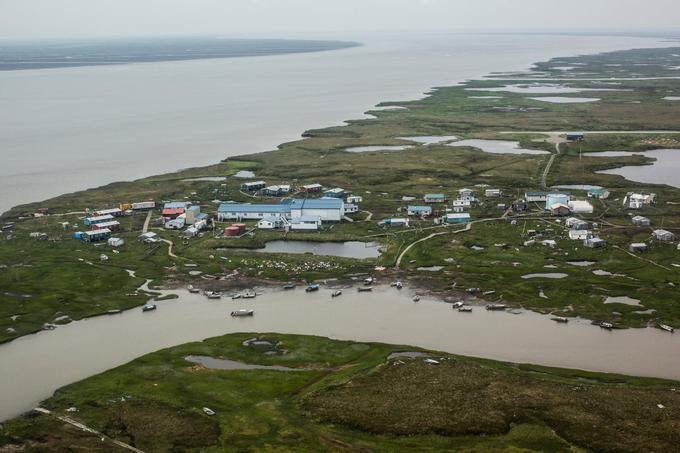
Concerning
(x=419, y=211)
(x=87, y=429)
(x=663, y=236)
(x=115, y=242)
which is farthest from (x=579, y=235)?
(x=87, y=429)

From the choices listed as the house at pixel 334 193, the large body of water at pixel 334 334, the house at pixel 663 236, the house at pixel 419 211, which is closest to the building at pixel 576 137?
the house at pixel 334 193

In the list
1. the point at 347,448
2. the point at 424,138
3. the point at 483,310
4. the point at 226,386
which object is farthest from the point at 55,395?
the point at 424,138

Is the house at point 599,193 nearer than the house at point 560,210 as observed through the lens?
No

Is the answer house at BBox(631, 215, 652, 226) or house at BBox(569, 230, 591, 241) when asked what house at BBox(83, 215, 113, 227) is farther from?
house at BBox(631, 215, 652, 226)

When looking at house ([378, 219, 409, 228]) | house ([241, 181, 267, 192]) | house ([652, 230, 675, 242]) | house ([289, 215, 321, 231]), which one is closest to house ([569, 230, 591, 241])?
house ([652, 230, 675, 242])

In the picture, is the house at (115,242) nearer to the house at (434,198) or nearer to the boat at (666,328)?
the house at (434,198)

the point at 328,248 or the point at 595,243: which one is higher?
the point at 595,243

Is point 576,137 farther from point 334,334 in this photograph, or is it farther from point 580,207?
point 334,334
